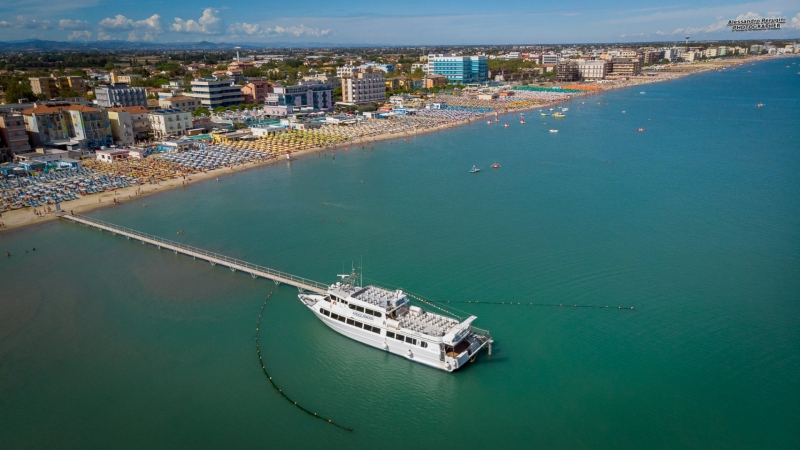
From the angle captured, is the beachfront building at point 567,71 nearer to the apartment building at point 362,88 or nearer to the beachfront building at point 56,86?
the apartment building at point 362,88

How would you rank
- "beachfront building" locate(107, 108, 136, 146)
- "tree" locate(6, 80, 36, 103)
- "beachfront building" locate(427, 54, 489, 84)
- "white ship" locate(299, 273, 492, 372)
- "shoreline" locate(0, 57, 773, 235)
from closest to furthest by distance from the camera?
"white ship" locate(299, 273, 492, 372), "shoreline" locate(0, 57, 773, 235), "beachfront building" locate(107, 108, 136, 146), "tree" locate(6, 80, 36, 103), "beachfront building" locate(427, 54, 489, 84)

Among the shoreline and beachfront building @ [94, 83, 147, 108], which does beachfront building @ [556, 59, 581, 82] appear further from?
beachfront building @ [94, 83, 147, 108]

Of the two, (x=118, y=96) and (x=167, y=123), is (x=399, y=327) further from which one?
(x=118, y=96)

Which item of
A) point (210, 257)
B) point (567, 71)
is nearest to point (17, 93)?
point (210, 257)

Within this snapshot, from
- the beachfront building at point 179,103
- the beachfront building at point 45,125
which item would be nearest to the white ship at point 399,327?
the beachfront building at point 45,125

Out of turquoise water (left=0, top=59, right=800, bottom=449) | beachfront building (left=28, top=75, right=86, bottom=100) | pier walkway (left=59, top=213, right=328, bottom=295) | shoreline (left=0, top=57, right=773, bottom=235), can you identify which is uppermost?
beachfront building (left=28, top=75, right=86, bottom=100)

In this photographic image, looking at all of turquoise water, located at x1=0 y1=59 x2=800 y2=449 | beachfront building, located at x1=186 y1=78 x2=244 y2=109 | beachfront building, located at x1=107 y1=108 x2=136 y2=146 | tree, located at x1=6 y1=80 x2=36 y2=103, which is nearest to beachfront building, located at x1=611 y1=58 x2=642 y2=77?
beachfront building, located at x1=186 y1=78 x2=244 y2=109

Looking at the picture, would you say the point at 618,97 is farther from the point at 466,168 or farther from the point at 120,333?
the point at 120,333
